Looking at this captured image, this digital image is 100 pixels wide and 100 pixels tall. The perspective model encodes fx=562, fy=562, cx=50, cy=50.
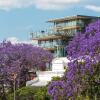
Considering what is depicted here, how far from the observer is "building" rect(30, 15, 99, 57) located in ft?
305

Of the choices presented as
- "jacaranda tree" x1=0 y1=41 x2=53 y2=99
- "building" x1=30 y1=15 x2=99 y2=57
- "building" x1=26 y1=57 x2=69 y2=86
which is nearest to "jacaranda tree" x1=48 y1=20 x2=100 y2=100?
"building" x1=26 y1=57 x2=69 y2=86

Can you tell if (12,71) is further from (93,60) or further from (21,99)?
(93,60)

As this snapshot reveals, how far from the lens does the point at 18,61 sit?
63875 millimetres

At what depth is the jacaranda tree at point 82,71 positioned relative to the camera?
24156mm

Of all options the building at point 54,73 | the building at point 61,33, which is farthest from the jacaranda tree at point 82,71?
the building at point 61,33

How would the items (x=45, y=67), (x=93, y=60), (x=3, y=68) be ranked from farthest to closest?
(x=45, y=67) → (x=3, y=68) → (x=93, y=60)

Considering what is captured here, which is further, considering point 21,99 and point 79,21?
point 79,21

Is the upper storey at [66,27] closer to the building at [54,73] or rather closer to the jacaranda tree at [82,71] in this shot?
the building at [54,73]

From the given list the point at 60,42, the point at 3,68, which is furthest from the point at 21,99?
the point at 60,42

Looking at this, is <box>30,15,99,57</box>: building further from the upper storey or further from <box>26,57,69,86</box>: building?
<box>26,57,69,86</box>: building

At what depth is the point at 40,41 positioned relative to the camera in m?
98.8

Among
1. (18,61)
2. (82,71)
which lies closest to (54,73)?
(18,61)

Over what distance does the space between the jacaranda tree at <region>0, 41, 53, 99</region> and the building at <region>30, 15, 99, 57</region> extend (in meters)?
16.5

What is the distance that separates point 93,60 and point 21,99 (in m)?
19.7
